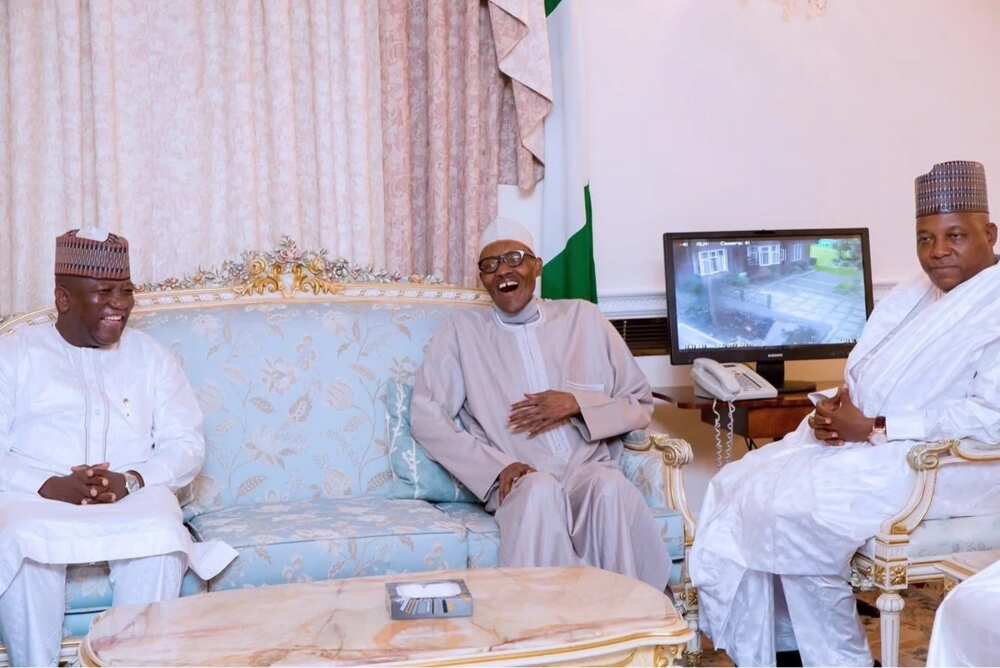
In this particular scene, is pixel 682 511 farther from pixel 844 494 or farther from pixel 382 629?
pixel 382 629

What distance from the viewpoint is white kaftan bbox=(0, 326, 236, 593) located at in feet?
9.73

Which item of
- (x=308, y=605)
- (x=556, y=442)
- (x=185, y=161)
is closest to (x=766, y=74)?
(x=556, y=442)

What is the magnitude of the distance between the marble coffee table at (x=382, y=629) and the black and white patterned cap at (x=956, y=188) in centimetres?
169

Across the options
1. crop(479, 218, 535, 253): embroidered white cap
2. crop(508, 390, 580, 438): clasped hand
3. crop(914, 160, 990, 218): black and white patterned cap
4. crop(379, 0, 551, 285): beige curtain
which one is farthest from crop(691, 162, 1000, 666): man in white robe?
crop(379, 0, 551, 285): beige curtain

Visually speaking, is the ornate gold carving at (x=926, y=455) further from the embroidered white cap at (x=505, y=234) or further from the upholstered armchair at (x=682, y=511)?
the embroidered white cap at (x=505, y=234)

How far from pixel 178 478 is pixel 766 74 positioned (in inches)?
135

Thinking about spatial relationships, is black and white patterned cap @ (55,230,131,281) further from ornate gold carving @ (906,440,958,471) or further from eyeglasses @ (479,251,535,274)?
ornate gold carving @ (906,440,958,471)

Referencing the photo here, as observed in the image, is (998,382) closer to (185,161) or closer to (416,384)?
(416,384)

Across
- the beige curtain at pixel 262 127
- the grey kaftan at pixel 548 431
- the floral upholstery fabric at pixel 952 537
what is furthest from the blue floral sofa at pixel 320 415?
the floral upholstery fabric at pixel 952 537

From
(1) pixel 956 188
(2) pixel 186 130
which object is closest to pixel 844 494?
(1) pixel 956 188

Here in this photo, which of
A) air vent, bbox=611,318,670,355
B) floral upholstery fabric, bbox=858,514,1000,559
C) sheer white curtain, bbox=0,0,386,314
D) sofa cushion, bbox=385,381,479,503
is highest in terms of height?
sheer white curtain, bbox=0,0,386,314

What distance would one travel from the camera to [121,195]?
4.18m

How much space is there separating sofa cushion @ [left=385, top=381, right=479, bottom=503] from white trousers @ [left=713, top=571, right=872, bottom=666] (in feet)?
3.24

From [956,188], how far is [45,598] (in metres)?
2.95
